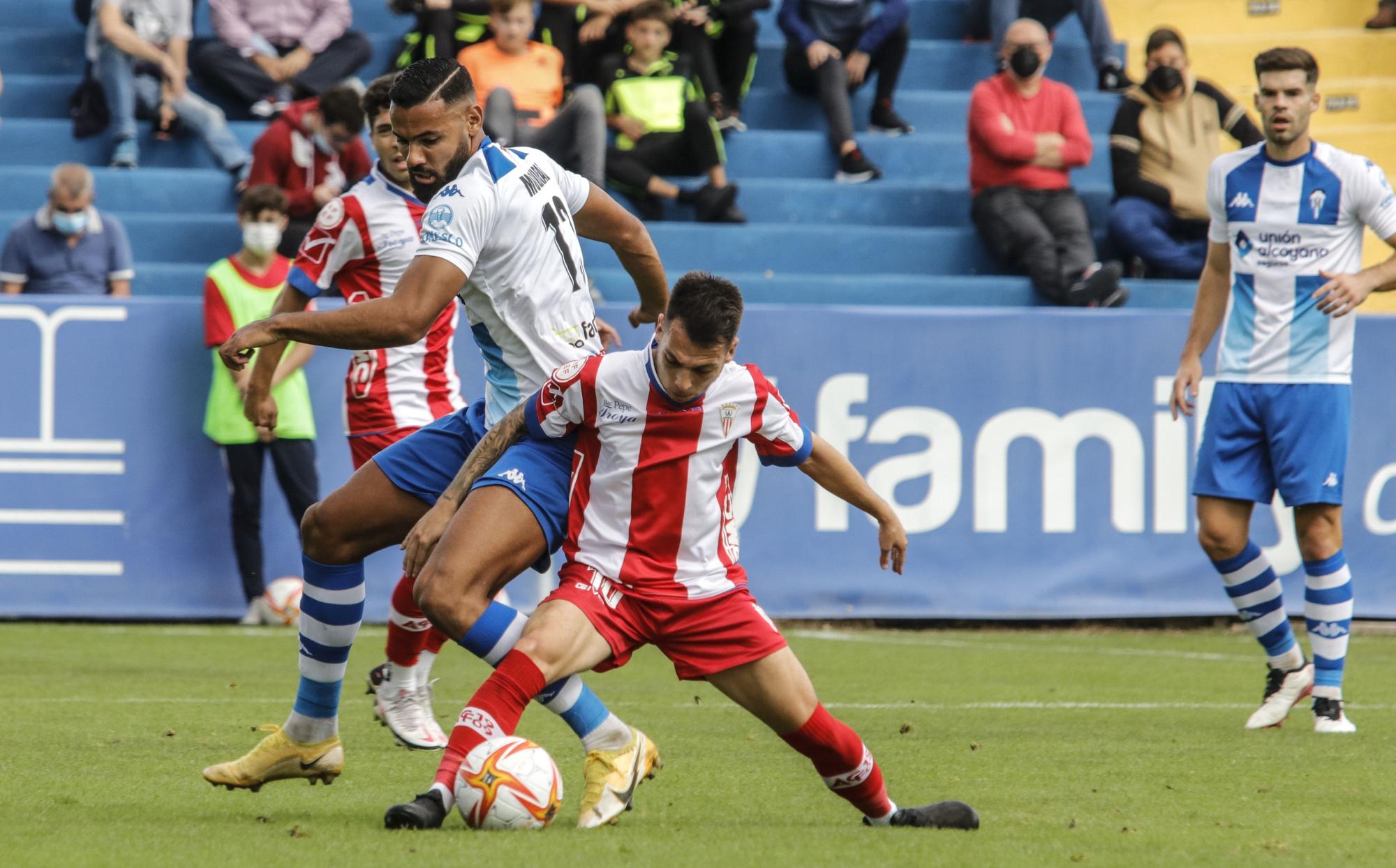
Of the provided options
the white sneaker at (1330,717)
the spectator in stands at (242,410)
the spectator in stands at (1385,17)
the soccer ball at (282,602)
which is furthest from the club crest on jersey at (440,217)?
the spectator in stands at (1385,17)

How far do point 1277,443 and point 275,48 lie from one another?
355 inches

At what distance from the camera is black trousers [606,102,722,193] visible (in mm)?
12430

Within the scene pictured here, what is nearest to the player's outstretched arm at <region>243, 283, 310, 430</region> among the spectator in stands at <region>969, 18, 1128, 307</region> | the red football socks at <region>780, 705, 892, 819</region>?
the red football socks at <region>780, 705, 892, 819</region>

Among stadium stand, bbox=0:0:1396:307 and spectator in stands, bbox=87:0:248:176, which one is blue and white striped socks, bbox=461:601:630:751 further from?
spectator in stands, bbox=87:0:248:176

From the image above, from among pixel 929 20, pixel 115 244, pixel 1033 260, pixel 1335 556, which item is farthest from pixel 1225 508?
pixel 929 20

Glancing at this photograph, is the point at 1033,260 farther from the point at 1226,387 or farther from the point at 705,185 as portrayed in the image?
the point at 1226,387

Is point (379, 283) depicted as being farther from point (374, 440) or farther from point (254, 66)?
point (254, 66)

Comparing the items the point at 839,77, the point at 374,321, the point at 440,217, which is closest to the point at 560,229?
the point at 440,217

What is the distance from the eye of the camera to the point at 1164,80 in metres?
12.3

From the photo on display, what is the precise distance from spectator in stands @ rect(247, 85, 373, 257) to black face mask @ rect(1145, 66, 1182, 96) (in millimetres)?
5184

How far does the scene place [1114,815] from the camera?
4.60 meters

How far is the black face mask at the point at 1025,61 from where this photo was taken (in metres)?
12.1

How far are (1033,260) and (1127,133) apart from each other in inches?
48.0

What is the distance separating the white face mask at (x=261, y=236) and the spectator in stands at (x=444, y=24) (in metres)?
3.23
